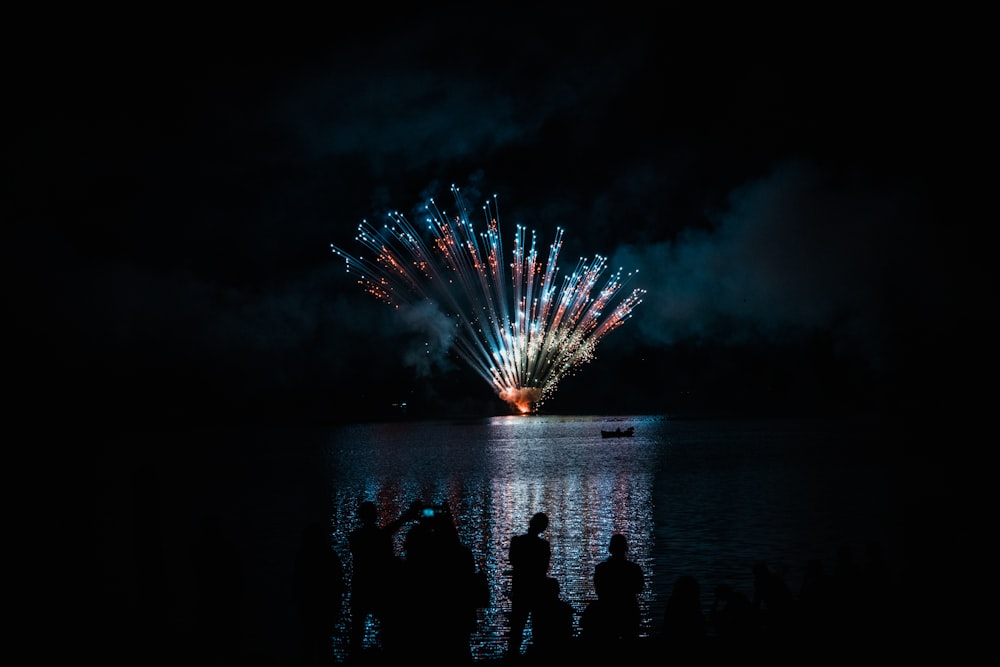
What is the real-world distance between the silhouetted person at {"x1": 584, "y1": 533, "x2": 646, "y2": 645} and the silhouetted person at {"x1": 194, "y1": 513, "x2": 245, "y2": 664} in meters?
4.69

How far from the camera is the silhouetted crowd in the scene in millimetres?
9570

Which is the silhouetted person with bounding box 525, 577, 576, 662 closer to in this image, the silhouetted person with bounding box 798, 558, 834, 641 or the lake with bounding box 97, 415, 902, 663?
the silhouetted person with bounding box 798, 558, 834, 641

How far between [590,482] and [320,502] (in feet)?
48.4

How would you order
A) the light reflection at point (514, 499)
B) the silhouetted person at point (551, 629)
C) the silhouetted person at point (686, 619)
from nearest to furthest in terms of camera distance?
the silhouetted person at point (686, 619) → the silhouetted person at point (551, 629) → the light reflection at point (514, 499)

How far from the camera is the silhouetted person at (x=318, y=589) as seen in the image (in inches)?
433

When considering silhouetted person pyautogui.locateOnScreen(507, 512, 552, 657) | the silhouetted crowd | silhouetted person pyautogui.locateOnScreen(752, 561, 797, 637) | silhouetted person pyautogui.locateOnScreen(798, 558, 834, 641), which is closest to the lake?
the silhouetted crowd

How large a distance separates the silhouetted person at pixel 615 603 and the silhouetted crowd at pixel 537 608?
0.03 feet

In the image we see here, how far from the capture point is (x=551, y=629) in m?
10.4

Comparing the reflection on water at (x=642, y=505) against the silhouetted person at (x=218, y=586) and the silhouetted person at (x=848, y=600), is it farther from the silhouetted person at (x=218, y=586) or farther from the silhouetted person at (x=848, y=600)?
the silhouetted person at (x=848, y=600)

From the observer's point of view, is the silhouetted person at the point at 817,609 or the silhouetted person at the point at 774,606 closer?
the silhouetted person at the point at 817,609

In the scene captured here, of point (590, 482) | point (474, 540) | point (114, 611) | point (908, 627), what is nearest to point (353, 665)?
point (908, 627)

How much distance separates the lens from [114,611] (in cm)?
1653

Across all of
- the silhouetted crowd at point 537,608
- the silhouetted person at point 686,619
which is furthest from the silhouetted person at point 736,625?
the silhouetted person at point 686,619

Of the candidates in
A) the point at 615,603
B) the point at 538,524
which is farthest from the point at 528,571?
the point at 615,603
